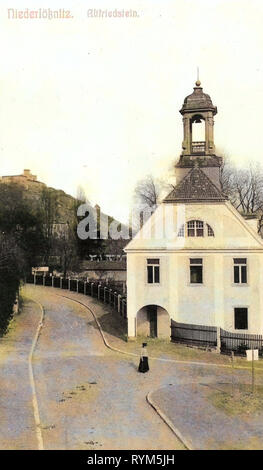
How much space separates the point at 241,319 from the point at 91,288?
26557 mm

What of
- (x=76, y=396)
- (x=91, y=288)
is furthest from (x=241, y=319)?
(x=91, y=288)

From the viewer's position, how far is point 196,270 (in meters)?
35.3

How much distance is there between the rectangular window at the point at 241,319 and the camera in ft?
113

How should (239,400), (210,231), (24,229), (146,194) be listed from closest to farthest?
1. (239,400)
2. (210,231)
3. (24,229)
4. (146,194)

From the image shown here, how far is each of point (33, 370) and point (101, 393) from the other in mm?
5193

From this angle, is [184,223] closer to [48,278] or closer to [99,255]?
[48,278]

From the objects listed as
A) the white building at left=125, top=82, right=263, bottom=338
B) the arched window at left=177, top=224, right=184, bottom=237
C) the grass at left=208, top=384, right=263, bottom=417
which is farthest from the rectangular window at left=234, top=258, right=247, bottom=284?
the grass at left=208, top=384, right=263, bottom=417

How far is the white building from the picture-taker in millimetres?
34625

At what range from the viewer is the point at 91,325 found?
4103cm

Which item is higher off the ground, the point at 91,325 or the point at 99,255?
the point at 99,255

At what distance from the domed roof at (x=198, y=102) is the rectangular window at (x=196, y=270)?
9.98 m

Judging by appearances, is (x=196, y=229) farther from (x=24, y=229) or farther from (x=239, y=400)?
(x=24, y=229)

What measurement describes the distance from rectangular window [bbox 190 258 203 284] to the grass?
1126 centimetres
